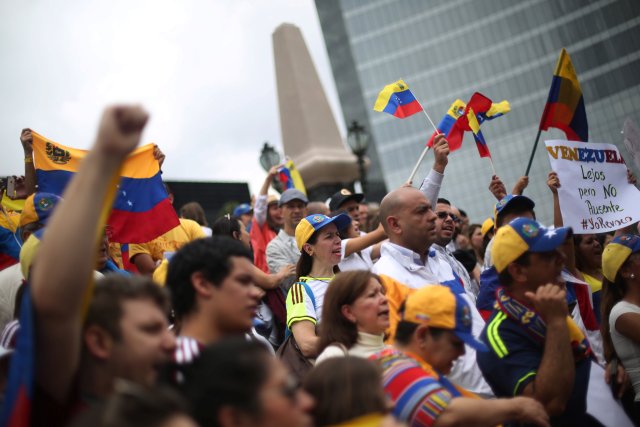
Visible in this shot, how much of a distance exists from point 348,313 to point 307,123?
12043mm

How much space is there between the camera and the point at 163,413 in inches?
87.3

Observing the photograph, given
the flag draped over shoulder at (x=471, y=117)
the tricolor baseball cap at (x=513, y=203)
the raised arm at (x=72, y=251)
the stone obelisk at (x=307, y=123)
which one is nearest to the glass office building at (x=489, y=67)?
the stone obelisk at (x=307, y=123)

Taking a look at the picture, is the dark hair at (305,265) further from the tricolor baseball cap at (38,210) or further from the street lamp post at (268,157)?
the street lamp post at (268,157)

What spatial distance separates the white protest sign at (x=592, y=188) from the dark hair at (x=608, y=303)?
4.49 ft

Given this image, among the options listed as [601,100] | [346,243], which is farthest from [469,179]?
[346,243]

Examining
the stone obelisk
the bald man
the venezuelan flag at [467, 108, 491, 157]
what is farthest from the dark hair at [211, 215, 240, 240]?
the stone obelisk

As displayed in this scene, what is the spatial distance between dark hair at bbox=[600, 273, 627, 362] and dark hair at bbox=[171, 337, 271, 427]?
11.5 feet

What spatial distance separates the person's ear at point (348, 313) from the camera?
164 inches

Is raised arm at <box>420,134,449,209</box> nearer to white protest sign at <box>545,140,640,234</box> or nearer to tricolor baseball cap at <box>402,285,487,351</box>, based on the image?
white protest sign at <box>545,140,640,234</box>

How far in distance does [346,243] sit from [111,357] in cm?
407

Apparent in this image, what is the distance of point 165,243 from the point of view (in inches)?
275

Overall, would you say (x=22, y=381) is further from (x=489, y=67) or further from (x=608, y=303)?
(x=489, y=67)

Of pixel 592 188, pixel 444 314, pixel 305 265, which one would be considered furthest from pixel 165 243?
pixel 592 188

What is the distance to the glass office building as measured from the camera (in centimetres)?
7581
